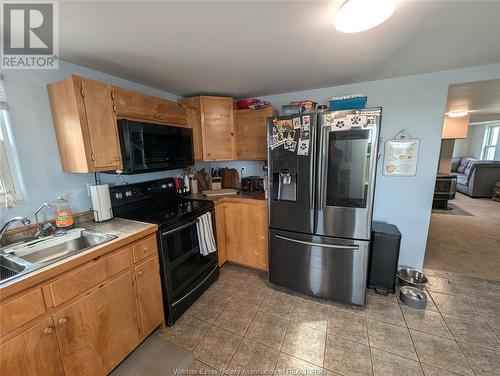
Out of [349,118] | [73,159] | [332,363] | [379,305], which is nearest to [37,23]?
[73,159]

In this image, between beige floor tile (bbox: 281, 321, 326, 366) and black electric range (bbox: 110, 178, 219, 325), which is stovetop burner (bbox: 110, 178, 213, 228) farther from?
beige floor tile (bbox: 281, 321, 326, 366)

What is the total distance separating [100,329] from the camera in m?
1.27

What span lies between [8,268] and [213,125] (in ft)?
6.85

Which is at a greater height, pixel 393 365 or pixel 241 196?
pixel 241 196

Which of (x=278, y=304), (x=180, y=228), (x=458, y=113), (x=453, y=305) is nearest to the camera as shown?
(x=180, y=228)

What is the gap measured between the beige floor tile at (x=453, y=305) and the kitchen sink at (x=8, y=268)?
3.16 metres

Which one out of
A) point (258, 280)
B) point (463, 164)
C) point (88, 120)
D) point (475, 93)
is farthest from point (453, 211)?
point (88, 120)

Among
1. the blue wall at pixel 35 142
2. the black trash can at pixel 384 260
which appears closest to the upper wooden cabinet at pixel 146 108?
the blue wall at pixel 35 142

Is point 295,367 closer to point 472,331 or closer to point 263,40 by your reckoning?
point 472,331

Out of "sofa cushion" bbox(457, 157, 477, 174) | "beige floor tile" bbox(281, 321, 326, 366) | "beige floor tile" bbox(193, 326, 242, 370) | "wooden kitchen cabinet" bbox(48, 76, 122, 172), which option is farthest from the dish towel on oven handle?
"sofa cushion" bbox(457, 157, 477, 174)

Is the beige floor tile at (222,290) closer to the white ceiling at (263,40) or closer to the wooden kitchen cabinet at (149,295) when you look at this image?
the wooden kitchen cabinet at (149,295)

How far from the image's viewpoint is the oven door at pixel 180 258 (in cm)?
172

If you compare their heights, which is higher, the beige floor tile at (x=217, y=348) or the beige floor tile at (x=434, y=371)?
the beige floor tile at (x=434, y=371)

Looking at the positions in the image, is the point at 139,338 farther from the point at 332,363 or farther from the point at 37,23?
the point at 37,23
